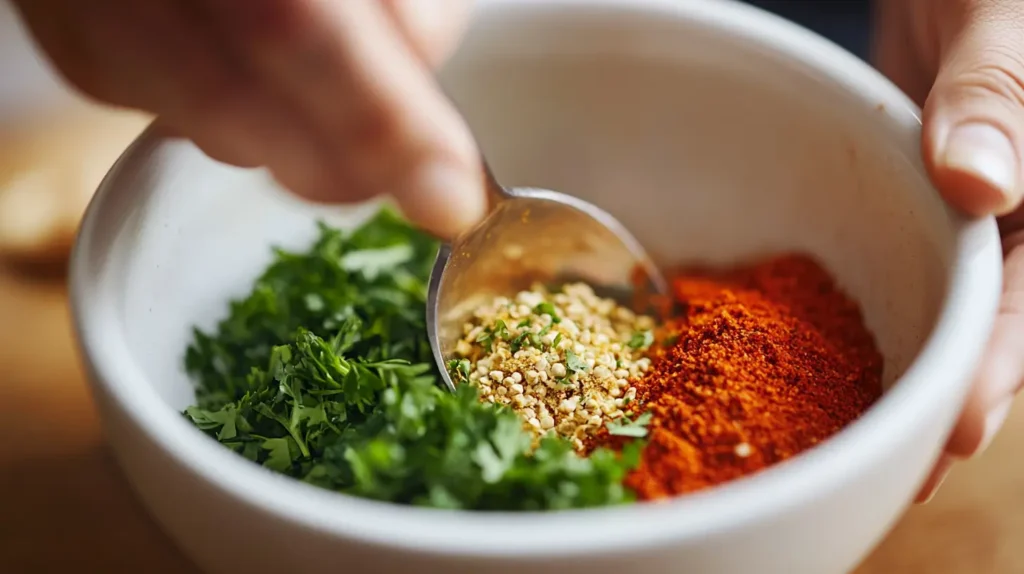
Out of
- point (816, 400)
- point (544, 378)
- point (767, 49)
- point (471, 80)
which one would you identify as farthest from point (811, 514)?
point (471, 80)

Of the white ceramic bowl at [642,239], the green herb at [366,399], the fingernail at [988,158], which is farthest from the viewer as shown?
the fingernail at [988,158]

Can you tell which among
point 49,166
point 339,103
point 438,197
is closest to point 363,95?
point 339,103

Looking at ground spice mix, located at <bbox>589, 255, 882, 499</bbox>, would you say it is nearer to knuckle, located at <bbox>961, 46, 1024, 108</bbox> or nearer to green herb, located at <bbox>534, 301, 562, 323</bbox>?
green herb, located at <bbox>534, 301, 562, 323</bbox>

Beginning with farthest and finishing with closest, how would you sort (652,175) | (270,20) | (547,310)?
(652,175) < (547,310) < (270,20)

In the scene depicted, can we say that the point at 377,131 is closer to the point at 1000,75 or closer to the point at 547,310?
the point at 547,310

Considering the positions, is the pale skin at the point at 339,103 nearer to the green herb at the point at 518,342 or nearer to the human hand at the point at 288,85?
the human hand at the point at 288,85

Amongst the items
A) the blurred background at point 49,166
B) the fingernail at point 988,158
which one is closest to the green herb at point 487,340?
the fingernail at point 988,158
